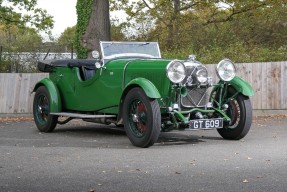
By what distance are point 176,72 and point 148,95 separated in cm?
65

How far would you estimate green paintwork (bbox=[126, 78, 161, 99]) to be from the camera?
937 centimetres

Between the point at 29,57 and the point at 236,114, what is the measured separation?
969cm

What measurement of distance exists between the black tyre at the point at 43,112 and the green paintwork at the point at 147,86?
2.87 m

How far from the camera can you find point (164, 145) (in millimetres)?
9961

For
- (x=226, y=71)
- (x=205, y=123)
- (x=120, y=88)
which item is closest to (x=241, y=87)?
(x=226, y=71)

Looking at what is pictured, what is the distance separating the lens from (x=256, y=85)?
16641mm

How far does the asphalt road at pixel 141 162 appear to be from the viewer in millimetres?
6219

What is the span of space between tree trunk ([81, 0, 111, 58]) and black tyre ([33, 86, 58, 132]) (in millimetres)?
5382

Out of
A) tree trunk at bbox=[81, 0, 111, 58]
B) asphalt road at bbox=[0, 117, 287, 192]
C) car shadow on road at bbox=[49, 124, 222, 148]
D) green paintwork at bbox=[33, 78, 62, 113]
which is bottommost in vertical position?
car shadow on road at bbox=[49, 124, 222, 148]

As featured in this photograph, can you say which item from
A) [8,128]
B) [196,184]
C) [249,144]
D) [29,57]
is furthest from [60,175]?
[29,57]

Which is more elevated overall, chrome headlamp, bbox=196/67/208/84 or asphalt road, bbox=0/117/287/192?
chrome headlamp, bbox=196/67/208/84

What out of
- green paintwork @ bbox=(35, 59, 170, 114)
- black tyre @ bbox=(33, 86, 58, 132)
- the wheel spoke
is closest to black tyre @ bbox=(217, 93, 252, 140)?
green paintwork @ bbox=(35, 59, 170, 114)

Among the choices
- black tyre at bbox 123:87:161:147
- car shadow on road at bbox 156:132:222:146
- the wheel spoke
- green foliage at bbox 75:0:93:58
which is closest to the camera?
black tyre at bbox 123:87:161:147

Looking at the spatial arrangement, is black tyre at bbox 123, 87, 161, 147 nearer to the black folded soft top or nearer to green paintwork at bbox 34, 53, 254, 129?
green paintwork at bbox 34, 53, 254, 129
